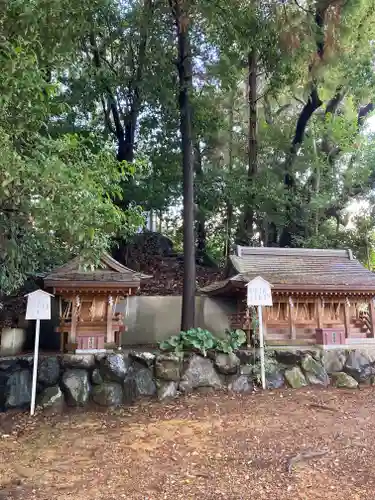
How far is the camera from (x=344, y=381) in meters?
8.74

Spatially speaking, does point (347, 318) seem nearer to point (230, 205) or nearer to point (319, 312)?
point (319, 312)

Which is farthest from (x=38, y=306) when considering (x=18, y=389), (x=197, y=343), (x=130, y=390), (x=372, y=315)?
(x=372, y=315)

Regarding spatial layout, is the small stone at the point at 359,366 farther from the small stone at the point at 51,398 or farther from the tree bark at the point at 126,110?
the tree bark at the point at 126,110

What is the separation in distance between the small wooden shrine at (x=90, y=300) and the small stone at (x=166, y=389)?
1.53m

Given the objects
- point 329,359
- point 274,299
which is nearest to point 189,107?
point 274,299

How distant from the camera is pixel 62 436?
617 centimetres

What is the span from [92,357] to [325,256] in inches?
288

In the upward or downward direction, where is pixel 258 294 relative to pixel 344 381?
upward

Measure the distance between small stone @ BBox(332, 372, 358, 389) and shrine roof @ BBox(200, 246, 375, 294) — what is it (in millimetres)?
1992

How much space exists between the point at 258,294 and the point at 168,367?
2.38 m

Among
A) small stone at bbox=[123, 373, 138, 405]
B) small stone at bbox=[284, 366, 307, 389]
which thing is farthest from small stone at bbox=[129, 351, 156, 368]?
small stone at bbox=[284, 366, 307, 389]

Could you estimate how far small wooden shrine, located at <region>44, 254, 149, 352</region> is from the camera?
838 cm

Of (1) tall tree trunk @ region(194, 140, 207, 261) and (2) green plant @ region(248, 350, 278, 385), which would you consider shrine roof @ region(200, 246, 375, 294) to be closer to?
(2) green plant @ region(248, 350, 278, 385)

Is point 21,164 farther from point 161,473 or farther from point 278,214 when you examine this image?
point 278,214
